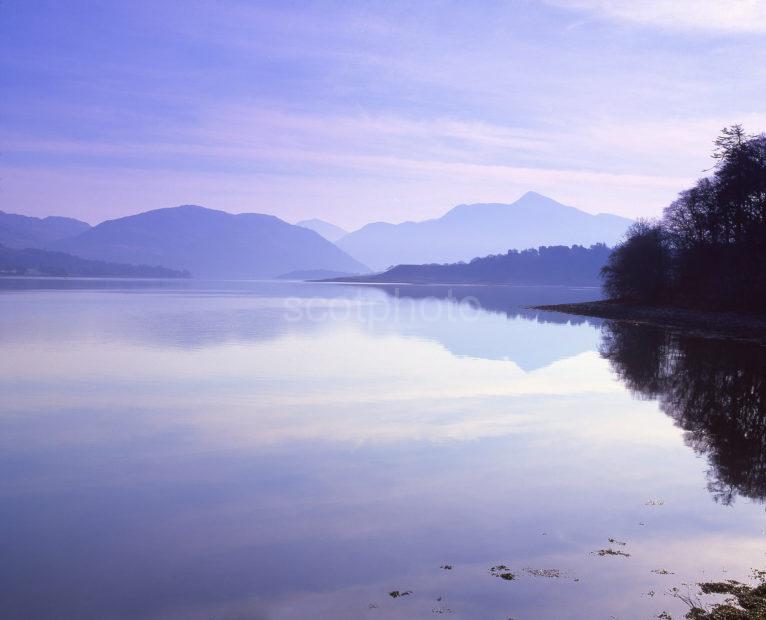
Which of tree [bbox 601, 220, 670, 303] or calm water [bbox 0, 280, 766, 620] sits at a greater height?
tree [bbox 601, 220, 670, 303]

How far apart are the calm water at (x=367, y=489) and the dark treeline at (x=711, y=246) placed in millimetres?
35920

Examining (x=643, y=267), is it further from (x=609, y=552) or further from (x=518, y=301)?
(x=609, y=552)

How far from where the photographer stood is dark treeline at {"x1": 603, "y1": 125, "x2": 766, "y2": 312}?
5747 cm

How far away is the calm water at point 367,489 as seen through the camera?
25.9 feet

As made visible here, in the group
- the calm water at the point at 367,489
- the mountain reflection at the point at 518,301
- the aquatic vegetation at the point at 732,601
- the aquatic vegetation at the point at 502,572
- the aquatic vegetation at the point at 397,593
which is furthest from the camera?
the mountain reflection at the point at 518,301

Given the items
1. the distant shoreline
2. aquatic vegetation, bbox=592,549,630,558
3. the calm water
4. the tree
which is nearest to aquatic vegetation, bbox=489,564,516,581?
the calm water

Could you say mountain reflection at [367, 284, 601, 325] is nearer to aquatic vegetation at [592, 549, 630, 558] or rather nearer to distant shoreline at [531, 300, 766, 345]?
distant shoreline at [531, 300, 766, 345]

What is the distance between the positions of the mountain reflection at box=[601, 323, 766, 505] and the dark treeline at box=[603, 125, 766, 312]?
797 inches

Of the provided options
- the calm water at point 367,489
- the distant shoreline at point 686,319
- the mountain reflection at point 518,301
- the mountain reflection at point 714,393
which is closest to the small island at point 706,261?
the distant shoreline at point 686,319

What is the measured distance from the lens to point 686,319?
56.2 metres

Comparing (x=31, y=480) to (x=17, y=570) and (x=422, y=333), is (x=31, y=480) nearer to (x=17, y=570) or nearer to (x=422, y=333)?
(x=17, y=570)

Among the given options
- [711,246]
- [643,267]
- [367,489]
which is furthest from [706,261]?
[367,489]

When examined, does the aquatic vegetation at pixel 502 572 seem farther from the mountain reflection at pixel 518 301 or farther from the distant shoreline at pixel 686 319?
the mountain reflection at pixel 518 301

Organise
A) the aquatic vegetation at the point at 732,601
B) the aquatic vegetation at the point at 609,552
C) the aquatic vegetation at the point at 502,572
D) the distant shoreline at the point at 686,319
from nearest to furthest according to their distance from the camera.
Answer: the aquatic vegetation at the point at 732,601 < the aquatic vegetation at the point at 502,572 < the aquatic vegetation at the point at 609,552 < the distant shoreline at the point at 686,319
